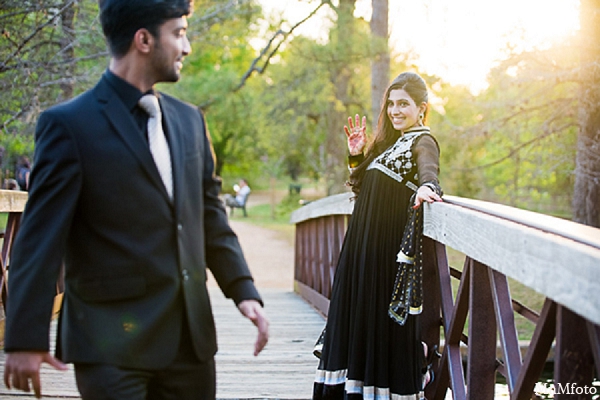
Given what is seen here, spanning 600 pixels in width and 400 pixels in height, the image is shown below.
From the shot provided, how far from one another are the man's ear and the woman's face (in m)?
1.79

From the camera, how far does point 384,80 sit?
1028 cm

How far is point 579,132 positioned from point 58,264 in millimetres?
7498

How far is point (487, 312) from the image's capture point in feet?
8.50

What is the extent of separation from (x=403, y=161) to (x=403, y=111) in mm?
259

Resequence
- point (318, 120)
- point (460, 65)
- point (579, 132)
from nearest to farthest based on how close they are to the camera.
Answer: point (579, 132) < point (460, 65) < point (318, 120)

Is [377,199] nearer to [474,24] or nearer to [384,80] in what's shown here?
[474,24]

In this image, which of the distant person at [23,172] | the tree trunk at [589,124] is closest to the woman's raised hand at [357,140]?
the tree trunk at [589,124]

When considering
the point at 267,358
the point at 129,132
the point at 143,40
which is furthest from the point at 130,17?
the point at 267,358

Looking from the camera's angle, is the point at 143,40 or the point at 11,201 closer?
the point at 143,40

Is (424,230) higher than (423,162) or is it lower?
lower

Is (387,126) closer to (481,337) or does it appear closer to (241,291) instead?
(481,337)

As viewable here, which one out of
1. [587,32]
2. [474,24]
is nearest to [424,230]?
[587,32]

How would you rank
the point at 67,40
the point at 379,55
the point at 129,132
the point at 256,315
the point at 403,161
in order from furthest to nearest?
the point at 379,55 < the point at 67,40 < the point at 403,161 < the point at 256,315 < the point at 129,132

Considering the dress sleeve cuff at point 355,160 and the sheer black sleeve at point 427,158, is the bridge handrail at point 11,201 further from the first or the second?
the sheer black sleeve at point 427,158
